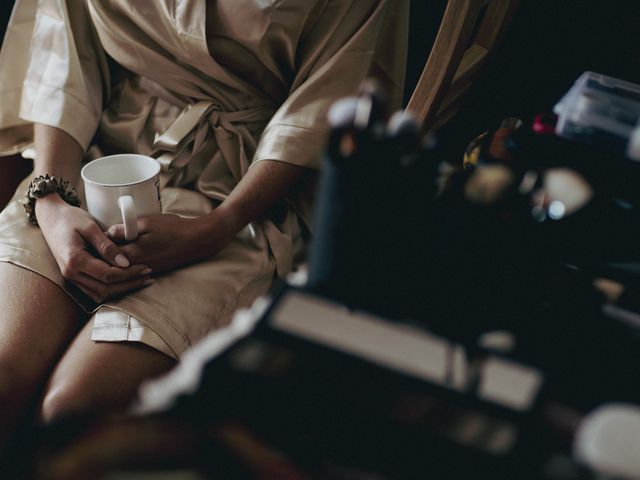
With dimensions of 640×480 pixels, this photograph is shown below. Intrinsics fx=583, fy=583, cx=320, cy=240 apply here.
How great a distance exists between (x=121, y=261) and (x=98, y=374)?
0.16 meters

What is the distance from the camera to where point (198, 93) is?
1074 millimetres

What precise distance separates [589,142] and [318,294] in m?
0.40

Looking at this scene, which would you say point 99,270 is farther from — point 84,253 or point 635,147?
point 635,147

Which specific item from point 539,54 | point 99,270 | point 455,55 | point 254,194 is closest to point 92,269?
point 99,270

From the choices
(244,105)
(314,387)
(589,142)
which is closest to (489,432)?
(314,387)

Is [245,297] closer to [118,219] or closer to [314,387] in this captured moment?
→ [118,219]

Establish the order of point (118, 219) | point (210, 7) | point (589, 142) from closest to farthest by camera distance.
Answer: point (589, 142), point (118, 219), point (210, 7)

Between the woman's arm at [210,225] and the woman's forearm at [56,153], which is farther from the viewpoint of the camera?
the woman's forearm at [56,153]

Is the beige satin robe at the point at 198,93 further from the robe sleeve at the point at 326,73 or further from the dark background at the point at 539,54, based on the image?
the dark background at the point at 539,54

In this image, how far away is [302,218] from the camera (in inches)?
43.0

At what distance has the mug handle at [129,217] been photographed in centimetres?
81

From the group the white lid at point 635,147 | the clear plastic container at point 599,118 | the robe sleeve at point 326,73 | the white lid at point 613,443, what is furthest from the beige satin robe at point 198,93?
the white lid at point 613,443

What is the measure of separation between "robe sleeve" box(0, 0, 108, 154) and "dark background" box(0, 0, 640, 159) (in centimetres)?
62

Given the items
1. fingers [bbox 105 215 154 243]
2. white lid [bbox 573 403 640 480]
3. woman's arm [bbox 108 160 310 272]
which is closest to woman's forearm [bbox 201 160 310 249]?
woman's arm [bbox 108 160 310 272]
